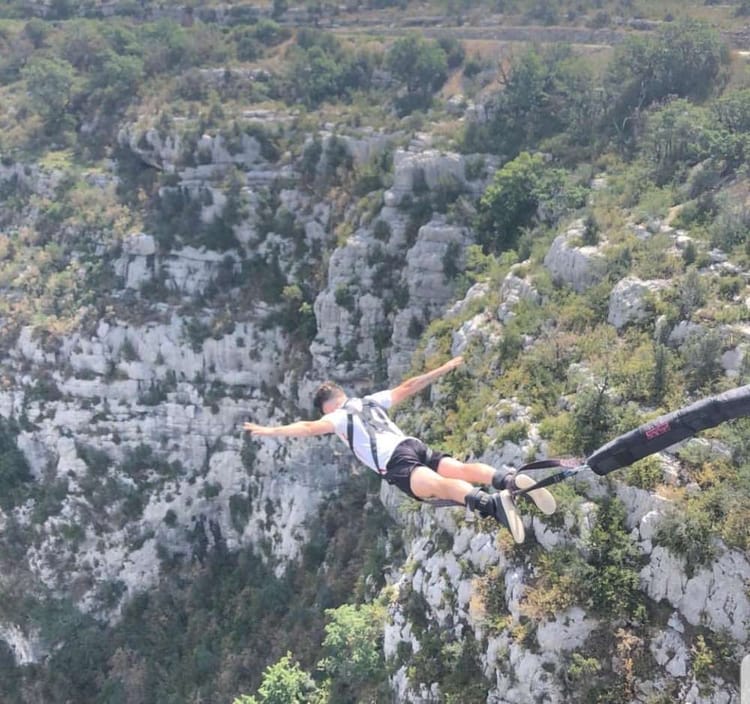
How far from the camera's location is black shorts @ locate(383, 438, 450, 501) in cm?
1206

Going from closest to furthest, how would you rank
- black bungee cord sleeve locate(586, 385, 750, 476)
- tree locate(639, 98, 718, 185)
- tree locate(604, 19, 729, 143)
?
black bungee cord sleeve locate(586, 385, 750, 476) < tree locate(639, 98, 718, 185) < tree locate(604, 19, 729, 143)

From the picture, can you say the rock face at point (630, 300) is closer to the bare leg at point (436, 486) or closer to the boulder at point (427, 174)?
the bare leg at point (436, 486)

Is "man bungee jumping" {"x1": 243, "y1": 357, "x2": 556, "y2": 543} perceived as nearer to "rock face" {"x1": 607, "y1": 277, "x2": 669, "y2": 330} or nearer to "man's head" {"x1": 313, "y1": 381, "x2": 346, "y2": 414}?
"man's head" {"x1": 313, "y1": 381, "x2": 346, "y2": 414}

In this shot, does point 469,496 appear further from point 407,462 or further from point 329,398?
point 329,398

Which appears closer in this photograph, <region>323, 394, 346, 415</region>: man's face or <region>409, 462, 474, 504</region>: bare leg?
<region>409, 462, 474, 504</region>: bare leg

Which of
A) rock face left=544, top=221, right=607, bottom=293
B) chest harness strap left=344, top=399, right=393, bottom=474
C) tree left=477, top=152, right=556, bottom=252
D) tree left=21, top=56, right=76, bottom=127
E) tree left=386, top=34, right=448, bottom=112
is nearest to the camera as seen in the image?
chest harness strap left=344, top=399, right=393, bottom=474

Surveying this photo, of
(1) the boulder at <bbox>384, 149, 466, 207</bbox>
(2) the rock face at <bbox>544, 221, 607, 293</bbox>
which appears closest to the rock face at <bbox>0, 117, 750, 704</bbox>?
(1) the boulder at <bbox>384, 149, 466, 207</bbox>

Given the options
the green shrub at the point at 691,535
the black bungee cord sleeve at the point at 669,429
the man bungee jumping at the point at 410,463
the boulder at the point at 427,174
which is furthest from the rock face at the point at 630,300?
the boulder at the point at 427,174

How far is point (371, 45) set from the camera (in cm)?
4709

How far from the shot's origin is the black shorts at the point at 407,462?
12062 mm

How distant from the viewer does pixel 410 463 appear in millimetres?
12133

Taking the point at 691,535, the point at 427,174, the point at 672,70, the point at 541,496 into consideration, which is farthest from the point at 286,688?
the point at 672,70

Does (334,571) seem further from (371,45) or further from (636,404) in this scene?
(371,45)

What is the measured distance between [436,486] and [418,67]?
36.4 meters
